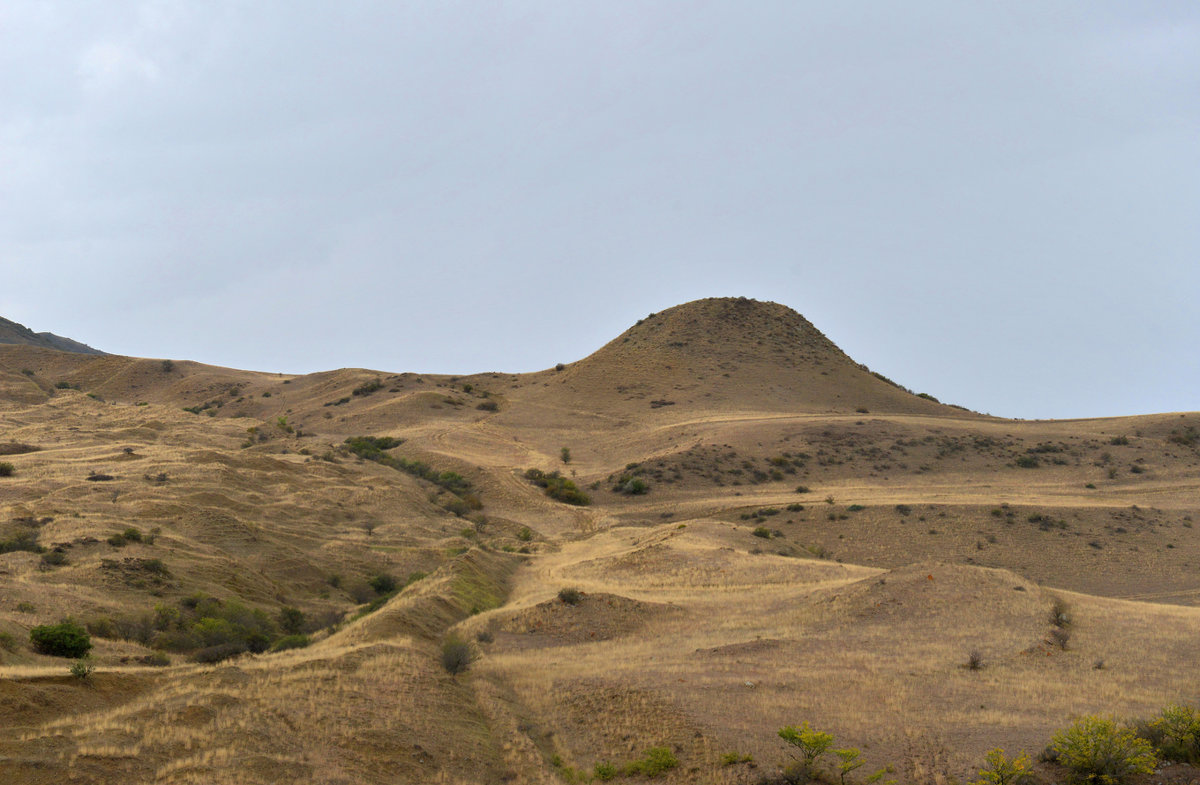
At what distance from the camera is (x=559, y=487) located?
42.8 metres

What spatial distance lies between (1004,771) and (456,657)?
8679 millimetres

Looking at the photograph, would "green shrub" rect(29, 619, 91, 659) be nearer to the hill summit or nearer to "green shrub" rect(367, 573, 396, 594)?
"green shrub" rect(367, 573, 396, 594)

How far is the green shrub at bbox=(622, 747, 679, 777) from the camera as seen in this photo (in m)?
9.86

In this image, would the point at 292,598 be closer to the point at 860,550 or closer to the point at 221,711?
the point at 221,711

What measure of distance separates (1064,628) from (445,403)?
52049 millimetres

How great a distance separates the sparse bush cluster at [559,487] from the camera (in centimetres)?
4206

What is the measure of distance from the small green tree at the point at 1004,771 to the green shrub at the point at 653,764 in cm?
346

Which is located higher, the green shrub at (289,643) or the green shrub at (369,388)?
the green shrub at (369,388)

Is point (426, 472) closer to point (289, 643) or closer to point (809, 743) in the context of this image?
point (289, 643)

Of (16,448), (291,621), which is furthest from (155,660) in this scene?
(16,448)

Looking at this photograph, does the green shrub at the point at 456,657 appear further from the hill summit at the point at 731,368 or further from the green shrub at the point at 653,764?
the hill summit at the point at 731,368

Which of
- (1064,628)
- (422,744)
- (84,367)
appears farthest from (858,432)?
(84,367)

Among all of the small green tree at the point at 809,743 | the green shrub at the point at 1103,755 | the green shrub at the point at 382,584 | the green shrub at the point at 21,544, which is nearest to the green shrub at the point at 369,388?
the green shrub at the point at 382,584

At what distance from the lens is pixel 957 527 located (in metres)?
33.2
